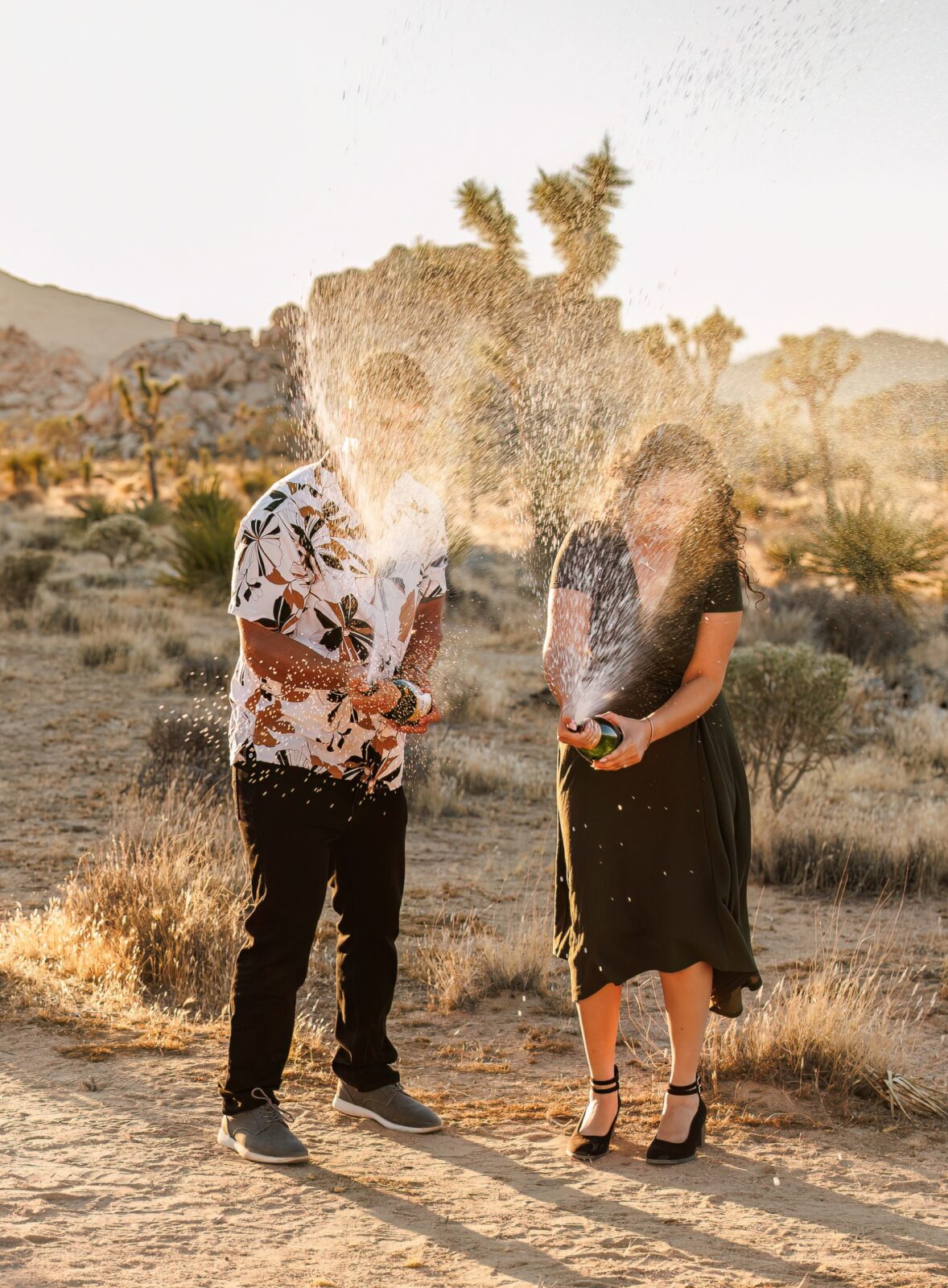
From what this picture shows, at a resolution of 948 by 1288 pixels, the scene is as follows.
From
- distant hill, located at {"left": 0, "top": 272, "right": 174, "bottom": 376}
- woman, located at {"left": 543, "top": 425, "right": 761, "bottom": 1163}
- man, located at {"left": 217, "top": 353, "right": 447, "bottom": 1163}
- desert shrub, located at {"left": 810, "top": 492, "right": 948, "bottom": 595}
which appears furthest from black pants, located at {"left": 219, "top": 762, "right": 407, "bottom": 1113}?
distant hill, located at {"left": 0, "top": 272, "right": 174, "bottom": 376}

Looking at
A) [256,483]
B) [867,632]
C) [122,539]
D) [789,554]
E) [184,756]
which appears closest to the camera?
[184,756]

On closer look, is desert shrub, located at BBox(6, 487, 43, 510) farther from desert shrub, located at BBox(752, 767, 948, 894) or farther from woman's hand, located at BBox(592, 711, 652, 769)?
woman's hand, located at BBox(592, 711, 652, 769)

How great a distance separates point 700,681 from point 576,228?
15.8 ft

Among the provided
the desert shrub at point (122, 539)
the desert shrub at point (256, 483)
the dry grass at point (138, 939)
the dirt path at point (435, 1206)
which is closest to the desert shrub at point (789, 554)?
the dry grass at point (138, 939)

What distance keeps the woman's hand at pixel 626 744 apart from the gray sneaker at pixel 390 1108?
1.19 m

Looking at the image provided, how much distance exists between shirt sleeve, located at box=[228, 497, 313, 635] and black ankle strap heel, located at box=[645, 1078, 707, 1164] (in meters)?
1.65

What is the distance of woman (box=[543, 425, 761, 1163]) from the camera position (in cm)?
347

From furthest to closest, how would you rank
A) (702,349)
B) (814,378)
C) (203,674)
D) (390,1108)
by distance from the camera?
(203,674) → (814,378) → (702,349) → (390,1108)

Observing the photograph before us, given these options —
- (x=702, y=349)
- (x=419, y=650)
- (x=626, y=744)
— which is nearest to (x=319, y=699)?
(x=419, y=650)

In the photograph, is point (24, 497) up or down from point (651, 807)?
up

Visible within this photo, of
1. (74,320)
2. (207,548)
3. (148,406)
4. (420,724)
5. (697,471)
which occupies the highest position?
→ (74,320)

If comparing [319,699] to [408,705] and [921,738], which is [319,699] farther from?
[921,738]

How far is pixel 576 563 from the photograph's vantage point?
3494 millimetres

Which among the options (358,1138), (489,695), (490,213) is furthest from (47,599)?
(358,1138)
